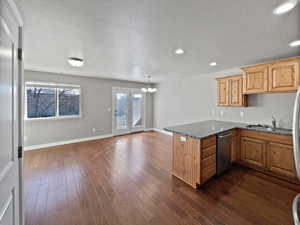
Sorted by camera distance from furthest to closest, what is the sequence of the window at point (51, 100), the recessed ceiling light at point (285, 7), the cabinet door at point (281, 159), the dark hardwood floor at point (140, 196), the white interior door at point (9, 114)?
the window at point (51, 100) → the cabinet door at point (281, 159) → the dark hardwood floor at point (140, 196) → the recessed ceiling light at point (285, 7) → the white interior door at point (9, 114)

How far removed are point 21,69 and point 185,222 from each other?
2.37m

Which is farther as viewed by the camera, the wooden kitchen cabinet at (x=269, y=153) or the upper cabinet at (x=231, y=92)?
the upper cabinet at (x=231, y=92)

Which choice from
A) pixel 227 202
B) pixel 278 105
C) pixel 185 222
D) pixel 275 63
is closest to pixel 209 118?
pixel 278 105

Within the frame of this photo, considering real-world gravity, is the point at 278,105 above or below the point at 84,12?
below

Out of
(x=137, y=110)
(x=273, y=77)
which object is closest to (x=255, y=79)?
(x=273, y=77)

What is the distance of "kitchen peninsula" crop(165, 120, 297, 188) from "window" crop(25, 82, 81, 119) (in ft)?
13.2

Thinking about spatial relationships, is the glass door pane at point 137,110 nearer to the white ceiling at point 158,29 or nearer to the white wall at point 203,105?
the white wall at point 203,105

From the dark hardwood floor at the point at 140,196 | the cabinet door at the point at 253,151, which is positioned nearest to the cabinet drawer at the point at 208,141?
the dark hardwood floor at the point at 140,196

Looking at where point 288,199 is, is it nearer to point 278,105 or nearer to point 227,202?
point 227,202

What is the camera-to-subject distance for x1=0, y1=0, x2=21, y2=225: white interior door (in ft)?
2.66

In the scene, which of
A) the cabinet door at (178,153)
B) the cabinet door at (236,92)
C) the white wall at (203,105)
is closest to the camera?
the cabinet door at (178,153)

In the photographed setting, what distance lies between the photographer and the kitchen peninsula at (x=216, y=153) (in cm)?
235

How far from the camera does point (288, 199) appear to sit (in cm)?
205

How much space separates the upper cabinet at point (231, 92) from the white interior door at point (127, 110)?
12.8ft
